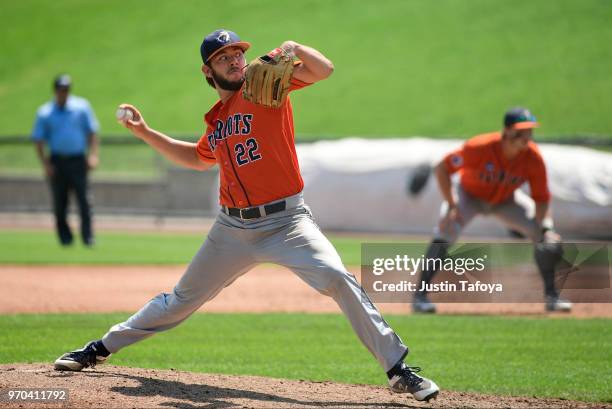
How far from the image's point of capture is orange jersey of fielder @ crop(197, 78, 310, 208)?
556cm

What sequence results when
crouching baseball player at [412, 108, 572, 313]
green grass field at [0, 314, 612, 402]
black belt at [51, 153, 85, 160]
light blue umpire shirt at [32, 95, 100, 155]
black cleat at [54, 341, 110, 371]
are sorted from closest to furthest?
black cleat at [54, 341, 110, 371]
green grass field at [0, 314, 612, 402]
crouching baseball player at [412, 108, 572, 313]
light blue umpire shirt at [32, 95, 100, 155]
black belt at [51, 153, 85, 160]

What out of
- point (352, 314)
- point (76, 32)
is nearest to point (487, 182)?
point (352, 314)

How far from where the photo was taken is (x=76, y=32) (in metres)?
46.3

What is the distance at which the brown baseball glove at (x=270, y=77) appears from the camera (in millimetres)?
5238

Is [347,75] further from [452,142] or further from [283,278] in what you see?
[283,278]

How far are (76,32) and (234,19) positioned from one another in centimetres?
846

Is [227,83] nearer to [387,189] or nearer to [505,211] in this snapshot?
[505,211]

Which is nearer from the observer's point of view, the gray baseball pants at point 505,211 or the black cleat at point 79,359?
the black cleat at point 79,359

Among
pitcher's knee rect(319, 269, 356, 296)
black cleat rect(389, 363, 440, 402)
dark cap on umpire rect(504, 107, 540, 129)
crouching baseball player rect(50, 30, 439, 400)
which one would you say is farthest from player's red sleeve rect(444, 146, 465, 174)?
black cleat rect(389, 363, 440, 402)

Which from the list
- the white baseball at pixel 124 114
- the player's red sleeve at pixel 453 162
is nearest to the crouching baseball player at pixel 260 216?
the white baseball at pixel 124 114

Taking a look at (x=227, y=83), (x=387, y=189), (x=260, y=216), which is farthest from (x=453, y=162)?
(x=387, y=189)

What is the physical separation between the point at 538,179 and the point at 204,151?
4538 millimetres

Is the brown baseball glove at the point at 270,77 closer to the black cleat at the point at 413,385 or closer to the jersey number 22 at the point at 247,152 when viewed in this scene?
the jersey number 22 at the point at 247,152

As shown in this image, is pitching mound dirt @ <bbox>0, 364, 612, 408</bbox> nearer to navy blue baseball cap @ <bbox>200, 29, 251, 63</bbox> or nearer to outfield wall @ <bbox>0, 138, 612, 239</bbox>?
navy blue baseball cap @ <bbox>200, 29, 251, 63</bbox>
